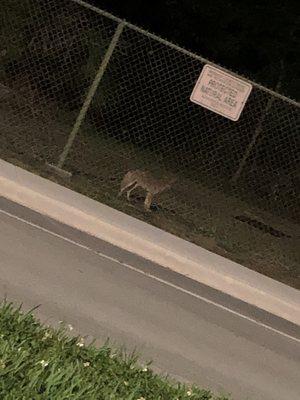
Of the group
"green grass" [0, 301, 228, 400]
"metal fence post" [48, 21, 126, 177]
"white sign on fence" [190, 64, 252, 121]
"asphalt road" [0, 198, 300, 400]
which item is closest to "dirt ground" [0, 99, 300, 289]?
"metal fence post" [48, 21, 126, 177]

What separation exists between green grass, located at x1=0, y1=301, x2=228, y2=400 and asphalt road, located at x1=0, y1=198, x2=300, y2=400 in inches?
31.4

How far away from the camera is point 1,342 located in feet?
13.1

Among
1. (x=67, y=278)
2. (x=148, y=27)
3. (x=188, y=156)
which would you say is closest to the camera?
(x=67, y=278)

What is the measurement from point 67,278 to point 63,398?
3.12 metres

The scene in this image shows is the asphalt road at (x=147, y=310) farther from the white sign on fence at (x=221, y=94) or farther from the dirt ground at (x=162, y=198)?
the white sign on fence at (x=221, y=94)

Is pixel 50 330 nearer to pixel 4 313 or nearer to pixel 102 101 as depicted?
pixel 4 313

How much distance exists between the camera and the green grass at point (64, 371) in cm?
374

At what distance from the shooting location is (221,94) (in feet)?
34.5

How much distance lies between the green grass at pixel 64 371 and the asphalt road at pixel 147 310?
796mm

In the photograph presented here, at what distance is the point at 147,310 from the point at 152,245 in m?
1.96

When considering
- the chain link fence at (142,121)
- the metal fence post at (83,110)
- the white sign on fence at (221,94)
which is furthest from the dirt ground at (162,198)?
the white sign on fence at (221,94)

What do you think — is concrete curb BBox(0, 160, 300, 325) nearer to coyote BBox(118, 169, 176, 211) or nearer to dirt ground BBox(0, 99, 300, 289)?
dirt ground BBox(0, 99, 300, 289)

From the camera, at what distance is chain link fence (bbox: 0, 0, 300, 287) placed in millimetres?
13156

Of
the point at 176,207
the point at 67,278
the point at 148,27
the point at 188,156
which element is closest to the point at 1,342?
the point at 67,278
